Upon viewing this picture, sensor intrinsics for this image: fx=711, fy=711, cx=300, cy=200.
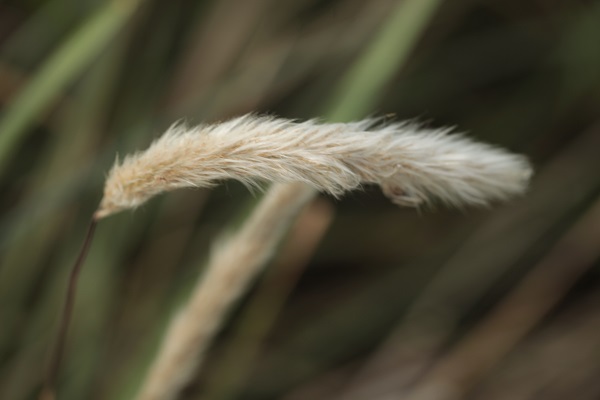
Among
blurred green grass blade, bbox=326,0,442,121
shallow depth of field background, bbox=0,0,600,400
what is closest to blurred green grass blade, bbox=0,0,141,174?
shallow depth of field background, bbox=0,0,600,400

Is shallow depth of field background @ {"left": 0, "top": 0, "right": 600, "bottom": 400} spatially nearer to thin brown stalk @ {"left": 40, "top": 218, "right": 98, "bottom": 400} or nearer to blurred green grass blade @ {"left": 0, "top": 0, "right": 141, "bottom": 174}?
blurred green grass blade @ {"left": 0, "top": 0, "right": 141, "bottom": 174}

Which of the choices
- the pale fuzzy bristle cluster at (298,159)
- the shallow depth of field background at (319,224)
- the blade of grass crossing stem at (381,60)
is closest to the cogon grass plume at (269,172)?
the pale fuzzy bristle cluster at (298,159)

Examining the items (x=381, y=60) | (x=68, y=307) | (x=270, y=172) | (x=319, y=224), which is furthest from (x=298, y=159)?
(x=319, y=224)

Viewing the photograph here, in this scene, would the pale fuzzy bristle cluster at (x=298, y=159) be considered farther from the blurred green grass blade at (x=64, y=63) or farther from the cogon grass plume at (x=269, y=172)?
the blurred green grass blade at (x=64, y=63)

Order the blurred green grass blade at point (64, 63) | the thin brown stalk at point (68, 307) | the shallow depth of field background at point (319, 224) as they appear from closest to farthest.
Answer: the thin brown stalk at point (68, 307), the blurred green grass blade at point (64, 63), the shallow depth of field background at point (319, 224)

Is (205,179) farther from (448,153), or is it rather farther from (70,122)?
(70,122)

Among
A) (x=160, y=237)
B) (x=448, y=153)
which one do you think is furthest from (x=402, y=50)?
(x=160, y=237)
